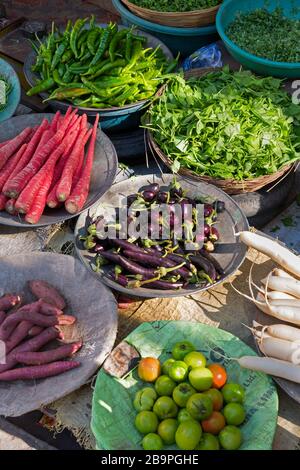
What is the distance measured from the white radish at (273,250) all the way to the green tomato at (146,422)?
1036mm

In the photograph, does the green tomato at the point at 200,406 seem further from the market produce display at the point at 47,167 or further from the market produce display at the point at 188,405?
the market produce display at the point at 47,167

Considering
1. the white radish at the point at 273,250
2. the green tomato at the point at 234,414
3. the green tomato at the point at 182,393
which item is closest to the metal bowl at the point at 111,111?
the white radish at the point at 273,250

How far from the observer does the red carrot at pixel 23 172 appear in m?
2.97

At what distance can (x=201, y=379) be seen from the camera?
219 cm

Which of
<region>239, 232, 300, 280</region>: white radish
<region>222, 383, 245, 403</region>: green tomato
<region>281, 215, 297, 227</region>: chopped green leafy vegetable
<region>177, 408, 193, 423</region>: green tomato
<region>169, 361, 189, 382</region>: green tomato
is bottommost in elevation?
<region>281, 215, 297, 227</region>: chopped green leafy vegetable

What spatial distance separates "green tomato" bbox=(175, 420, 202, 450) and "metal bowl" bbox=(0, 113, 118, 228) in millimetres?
1399

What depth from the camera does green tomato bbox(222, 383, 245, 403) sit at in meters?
2.18

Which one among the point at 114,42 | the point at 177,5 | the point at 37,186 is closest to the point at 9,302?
the point at 37,186

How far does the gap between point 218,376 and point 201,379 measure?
0.10 meters

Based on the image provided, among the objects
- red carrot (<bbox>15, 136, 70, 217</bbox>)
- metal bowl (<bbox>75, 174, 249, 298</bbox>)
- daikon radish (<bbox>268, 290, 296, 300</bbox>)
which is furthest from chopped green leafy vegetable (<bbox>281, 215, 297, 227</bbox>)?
red carrot (<bbox>15, 136, 70, 217</bbox>)

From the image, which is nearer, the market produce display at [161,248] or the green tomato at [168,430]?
the green tomato at [168,430]

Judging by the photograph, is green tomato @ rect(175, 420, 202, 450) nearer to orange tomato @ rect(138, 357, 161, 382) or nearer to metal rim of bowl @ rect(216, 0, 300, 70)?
orange tomato @ rect(138, 357, 161, 382)

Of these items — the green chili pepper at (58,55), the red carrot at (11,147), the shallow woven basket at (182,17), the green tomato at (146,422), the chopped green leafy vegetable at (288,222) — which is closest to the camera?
the green tomato at (146,422)
